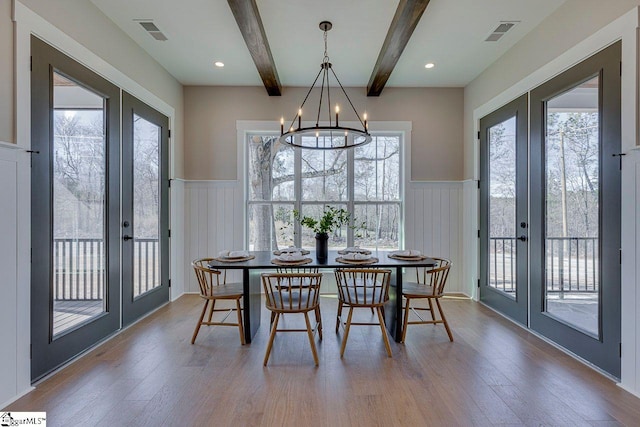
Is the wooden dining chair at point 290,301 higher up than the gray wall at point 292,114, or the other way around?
the gray wall at point 292,114

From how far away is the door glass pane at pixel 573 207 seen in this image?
2625 millimetres

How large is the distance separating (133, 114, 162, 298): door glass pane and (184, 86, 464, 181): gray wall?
74 centimetres

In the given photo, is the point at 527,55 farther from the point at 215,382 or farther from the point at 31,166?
the point at 31,166

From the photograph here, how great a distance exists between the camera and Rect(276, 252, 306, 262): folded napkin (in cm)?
300

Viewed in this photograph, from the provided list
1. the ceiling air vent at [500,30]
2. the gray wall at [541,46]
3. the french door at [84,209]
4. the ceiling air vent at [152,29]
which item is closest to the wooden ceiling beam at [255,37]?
the ceiling air vent at [152,29]

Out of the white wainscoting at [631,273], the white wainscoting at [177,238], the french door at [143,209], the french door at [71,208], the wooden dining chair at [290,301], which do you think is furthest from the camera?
the white wainscoting at [177,238]

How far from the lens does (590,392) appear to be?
7.25ft

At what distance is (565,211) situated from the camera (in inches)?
115

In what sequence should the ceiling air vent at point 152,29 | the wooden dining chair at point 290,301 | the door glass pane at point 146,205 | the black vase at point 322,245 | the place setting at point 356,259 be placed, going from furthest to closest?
the door glass pane at point 146,205
the black vase at point 322,245
the ceiling air vent at point 152,29
the place setting at point 356,259
the wooden dining chair at point 290,301

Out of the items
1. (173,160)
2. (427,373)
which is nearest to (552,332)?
(427,373)

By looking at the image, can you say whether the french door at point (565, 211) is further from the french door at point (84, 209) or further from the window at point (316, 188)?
the french door at point (84, 209)

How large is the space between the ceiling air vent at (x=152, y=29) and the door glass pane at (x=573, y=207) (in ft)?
13.0

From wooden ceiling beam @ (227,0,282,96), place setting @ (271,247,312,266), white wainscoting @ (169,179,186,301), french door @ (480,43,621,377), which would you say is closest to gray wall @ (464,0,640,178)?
french door @ (480,43,621,377)

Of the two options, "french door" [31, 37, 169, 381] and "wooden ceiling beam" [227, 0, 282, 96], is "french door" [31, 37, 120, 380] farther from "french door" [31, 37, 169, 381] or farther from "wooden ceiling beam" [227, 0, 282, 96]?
"wooden ceiling beam" [227, 0, 282, 96]
